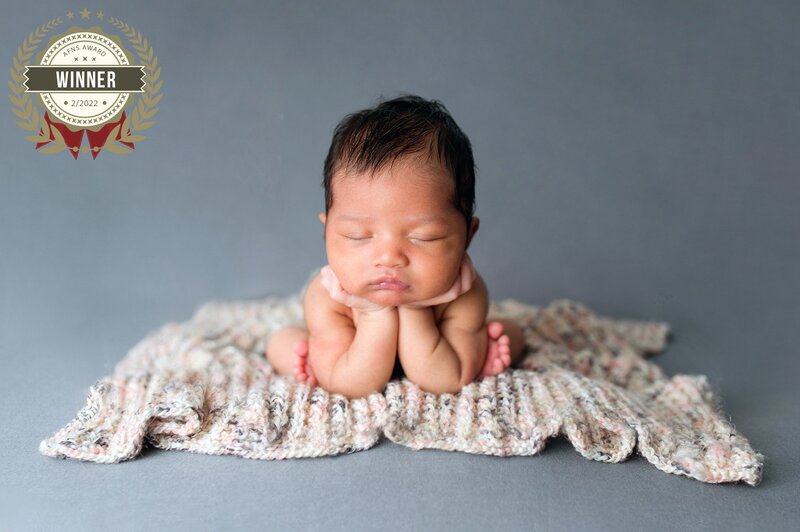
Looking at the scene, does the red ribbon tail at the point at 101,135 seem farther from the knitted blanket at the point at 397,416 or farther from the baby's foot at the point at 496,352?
the baby's foot at the point at 496,352

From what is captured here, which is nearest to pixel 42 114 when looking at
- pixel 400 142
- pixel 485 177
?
pixel 400 142

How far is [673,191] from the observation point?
279cm

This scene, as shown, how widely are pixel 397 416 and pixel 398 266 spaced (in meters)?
0.28

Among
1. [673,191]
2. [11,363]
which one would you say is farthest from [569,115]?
[11,363]

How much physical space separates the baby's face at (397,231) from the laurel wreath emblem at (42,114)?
62 cm

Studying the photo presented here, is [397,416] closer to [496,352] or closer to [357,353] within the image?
[357,353]

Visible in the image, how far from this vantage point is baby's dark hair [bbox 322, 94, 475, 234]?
172cm

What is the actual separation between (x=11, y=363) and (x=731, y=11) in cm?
222

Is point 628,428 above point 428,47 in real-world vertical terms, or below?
below

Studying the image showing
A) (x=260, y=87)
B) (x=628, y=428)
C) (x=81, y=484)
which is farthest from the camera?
(x=260, y=87)

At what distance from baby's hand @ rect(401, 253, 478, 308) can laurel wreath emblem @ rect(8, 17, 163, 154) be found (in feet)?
2.65

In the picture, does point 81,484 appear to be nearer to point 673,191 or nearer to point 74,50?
point 74,50

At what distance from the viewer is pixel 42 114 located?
2.06 m

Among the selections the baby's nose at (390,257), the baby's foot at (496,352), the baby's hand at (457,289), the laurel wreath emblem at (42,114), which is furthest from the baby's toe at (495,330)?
the laurel wreath emblem at (42,114)
